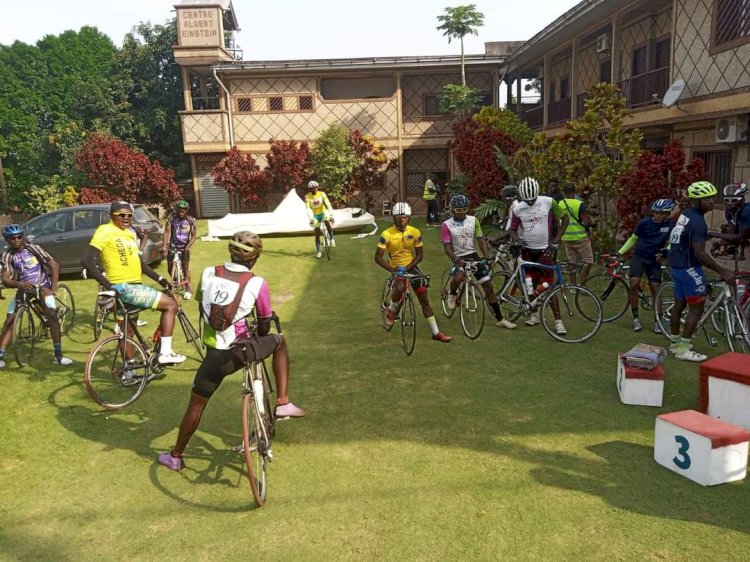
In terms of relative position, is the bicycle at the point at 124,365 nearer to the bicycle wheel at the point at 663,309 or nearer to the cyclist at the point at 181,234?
the cyclist at the point at 181,234

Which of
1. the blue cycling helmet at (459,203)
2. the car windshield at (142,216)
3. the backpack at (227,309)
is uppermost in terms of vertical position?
the blue cycling helmet at (459,203)

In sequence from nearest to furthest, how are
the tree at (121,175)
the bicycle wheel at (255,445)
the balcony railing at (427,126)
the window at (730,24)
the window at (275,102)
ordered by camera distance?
the bicycle wheel at (255,445) → the window at (730,24) → the tree at (121,175) → the window at (275,102) → the balcony railing at (427,126)

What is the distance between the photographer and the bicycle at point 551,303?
7875 mm

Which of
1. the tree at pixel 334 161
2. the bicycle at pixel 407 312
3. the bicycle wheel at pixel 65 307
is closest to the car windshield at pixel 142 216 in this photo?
the bicycle wheel at pixel 65 307

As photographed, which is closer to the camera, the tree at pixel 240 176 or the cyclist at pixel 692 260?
the cyclist at pixel 692 260

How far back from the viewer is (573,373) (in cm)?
673

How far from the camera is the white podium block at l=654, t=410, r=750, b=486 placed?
14.1ft

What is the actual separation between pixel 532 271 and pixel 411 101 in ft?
69.1

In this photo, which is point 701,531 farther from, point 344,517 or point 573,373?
point 573,373

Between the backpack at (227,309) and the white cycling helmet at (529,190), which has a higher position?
the white cycling helmet at (529,190)

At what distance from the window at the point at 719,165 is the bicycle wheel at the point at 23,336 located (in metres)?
13.6

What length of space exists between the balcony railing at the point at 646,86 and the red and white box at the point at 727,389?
1173 cm

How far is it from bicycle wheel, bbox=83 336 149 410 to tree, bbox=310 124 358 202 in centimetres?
1839

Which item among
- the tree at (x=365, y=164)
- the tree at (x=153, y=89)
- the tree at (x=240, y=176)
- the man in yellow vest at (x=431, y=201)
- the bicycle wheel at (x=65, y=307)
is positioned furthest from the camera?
the tree at (x=153, y=89)
